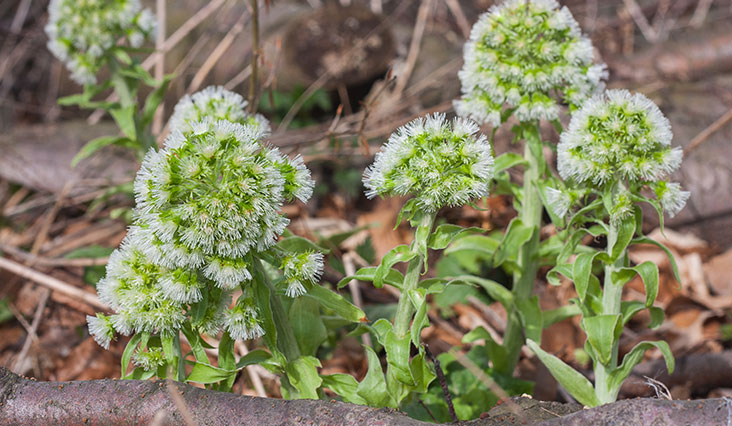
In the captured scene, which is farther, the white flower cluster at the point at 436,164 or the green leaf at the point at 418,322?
the green leaf at the point at 418,322

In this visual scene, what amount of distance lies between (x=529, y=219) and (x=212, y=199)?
1.42 meters

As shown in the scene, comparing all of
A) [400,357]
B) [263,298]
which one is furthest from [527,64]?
[263,298]

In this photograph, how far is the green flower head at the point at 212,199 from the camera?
1748mm

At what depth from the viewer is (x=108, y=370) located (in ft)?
11.2

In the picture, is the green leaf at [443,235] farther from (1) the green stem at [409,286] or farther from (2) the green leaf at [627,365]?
(2) the green leaf at [627,365]

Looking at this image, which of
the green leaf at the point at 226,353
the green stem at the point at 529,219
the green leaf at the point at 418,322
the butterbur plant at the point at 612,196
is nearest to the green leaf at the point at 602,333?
the butterbur plant at the point at 612,196

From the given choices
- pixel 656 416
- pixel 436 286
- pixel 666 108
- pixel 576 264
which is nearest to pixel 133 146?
pixel 436 286

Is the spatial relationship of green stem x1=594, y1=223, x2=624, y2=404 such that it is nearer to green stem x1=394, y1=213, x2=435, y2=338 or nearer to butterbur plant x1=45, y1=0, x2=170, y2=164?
green stem x1=394, y1=213, x2=435, y2=338

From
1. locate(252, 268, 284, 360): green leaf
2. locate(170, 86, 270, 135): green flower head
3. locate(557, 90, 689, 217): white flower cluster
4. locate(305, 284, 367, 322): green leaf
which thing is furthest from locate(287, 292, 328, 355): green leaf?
locate(557, 90, 689, 217): white flower cluster

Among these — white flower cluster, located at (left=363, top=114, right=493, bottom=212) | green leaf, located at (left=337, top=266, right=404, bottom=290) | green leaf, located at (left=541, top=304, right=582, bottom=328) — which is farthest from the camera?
green leaf, located at (left=541, top=304, right=582, bottom=328)

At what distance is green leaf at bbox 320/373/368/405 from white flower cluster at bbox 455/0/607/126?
3.45 feet

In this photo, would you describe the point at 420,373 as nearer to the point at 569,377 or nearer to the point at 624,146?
the point at 569,377

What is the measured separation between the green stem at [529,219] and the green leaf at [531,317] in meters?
0.02

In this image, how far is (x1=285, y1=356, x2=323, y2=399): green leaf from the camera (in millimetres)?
2123
